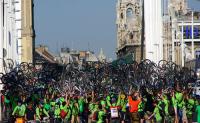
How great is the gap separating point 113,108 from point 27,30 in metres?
54.4

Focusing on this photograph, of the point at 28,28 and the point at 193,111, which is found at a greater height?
the point at 28,28

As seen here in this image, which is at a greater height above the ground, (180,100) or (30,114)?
(180,100)

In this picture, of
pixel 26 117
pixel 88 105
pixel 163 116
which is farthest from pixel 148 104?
pixel 26 117

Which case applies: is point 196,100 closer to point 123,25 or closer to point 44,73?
point 44,73

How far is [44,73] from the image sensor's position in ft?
104

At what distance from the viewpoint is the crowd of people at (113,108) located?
22.6 m

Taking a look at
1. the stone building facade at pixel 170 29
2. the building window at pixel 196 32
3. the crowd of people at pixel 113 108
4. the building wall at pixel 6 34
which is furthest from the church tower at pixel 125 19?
the crowd of people at pixel 113 108

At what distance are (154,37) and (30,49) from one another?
4529cm

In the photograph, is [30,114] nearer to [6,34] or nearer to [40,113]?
[40,113]

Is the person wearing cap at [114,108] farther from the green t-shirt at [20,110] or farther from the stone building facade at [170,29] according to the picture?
the stone building facade at [170,29]

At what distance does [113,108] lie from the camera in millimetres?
22875

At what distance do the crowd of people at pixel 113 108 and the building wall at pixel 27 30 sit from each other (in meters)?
49.6

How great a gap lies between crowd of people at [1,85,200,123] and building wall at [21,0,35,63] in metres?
49.6

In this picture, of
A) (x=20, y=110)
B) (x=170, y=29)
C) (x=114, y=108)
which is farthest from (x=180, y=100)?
(x=170, y=29)
